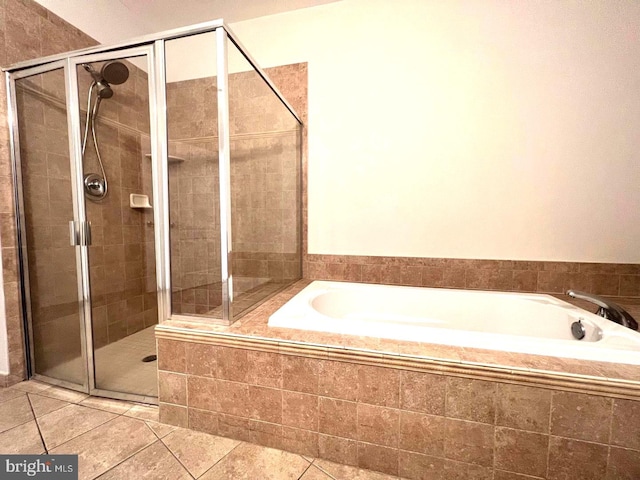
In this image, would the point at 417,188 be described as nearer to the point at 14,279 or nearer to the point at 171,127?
the point at 171,127

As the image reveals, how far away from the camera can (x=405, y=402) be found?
0.94 metres

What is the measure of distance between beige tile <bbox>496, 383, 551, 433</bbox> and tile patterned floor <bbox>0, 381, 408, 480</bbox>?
502 millimetres

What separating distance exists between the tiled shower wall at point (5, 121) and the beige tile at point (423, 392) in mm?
2151

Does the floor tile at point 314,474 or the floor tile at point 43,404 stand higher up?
the floor tile at point 43,404

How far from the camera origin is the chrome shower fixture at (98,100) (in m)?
1.39

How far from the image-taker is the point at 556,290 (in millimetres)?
1711

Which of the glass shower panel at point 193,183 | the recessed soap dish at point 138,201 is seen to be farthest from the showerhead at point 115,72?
the recessed soap dish at point 138,201

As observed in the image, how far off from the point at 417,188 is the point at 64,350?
2475mm

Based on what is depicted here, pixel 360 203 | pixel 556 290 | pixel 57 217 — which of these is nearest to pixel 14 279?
pixel 57 217

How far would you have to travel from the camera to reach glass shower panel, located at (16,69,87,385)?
4.78 feet

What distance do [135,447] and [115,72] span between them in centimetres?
185

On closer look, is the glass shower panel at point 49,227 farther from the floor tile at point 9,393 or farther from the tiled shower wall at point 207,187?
the tiled shower wall at point 207,187

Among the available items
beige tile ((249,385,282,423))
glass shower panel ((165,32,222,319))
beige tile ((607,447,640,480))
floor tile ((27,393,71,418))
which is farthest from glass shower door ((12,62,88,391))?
beige tile ((607,447,640,480))

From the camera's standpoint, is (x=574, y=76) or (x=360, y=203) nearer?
(x=574, y=76)
